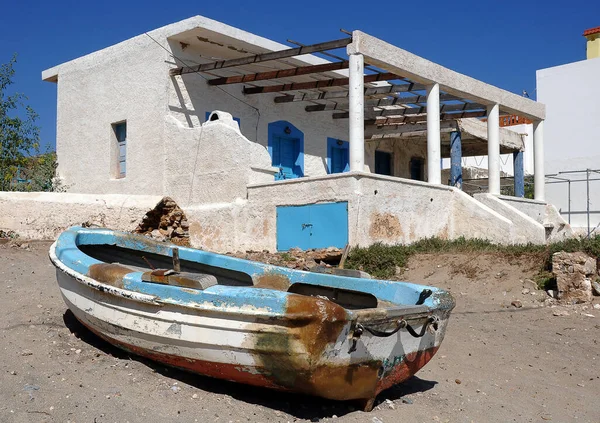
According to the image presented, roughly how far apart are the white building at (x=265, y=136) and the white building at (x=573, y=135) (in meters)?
6.71

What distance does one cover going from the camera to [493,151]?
611 inches

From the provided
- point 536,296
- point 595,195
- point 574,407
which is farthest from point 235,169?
point 595,195

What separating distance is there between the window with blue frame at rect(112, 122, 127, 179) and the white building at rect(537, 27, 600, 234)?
1573cm

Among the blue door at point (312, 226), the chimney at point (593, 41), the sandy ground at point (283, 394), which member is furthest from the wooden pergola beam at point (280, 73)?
the chimney at point (593, 41)

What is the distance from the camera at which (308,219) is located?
12211mm

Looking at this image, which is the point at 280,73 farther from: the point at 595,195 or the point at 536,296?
the point at 595,195

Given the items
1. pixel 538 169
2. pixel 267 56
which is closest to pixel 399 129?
pixel 538 169

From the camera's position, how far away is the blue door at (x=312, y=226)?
38.6 ft

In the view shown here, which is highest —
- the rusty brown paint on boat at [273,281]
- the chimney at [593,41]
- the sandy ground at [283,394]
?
the chimney at [593,41]

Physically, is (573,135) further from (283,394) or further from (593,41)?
(283,394)

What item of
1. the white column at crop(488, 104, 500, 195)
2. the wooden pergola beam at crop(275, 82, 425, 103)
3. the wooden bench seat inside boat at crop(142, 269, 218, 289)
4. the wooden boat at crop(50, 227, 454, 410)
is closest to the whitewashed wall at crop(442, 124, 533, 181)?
the white column at crop(488, 104, 500, 195)

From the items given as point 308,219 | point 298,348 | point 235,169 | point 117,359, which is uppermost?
point 235,169

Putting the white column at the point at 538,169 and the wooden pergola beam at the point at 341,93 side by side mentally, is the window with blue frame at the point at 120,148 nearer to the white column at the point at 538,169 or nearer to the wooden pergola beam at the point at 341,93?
the wooden pergola beam at the point at 341,93

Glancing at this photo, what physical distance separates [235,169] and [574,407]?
8.68 metres
